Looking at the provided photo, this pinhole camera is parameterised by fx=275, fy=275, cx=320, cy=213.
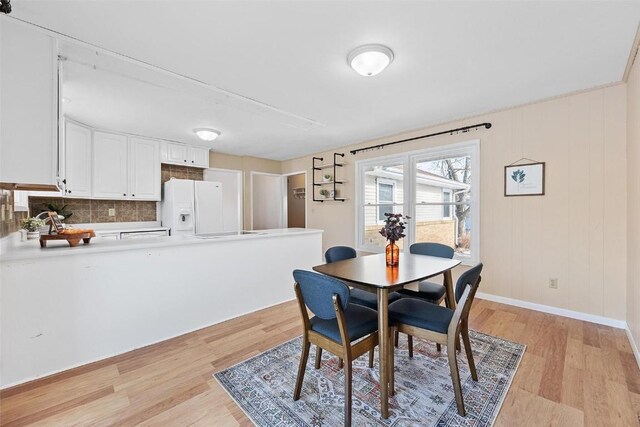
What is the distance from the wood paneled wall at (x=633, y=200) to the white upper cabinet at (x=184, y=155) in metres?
5.58

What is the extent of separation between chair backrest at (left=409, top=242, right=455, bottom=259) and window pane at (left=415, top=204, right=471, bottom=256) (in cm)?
124

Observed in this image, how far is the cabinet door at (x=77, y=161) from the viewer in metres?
3.69

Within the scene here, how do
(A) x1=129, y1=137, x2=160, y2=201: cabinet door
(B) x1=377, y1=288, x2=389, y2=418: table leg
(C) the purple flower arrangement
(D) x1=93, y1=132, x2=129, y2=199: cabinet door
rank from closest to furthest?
(B) x1=377, y1=288, x2=389, y2=418: table leg
(C) the purple flower arrangement
(D) x1=93, y1=132, x2=129, y2=199: cabinet door
(A) x1=129, y1=137, x2=160, y2=201: cabinet door

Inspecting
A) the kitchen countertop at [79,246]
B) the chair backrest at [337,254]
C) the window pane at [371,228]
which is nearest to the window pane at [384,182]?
the window pane at [371,228]

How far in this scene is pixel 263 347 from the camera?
7.81 ft

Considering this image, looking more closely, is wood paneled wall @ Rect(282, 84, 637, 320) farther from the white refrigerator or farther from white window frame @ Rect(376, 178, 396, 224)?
the white refrigerator

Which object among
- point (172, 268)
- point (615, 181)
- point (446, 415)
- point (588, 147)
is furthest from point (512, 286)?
point (172, 268)

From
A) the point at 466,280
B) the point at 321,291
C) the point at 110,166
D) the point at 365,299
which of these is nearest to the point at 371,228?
the point at 365,299

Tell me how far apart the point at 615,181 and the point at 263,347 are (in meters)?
3.71

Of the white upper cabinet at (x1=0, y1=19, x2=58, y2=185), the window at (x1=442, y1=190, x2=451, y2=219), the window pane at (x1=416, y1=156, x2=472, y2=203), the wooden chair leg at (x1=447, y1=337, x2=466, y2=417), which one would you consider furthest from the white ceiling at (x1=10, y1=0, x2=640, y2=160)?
the wooden chair leg at (x1=447, y1=337, x2=466, y2=417)

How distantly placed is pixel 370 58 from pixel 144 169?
4.10 m

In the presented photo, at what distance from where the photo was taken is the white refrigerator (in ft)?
15.1

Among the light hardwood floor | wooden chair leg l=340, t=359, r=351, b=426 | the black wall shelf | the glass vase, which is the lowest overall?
the light hardwood floor

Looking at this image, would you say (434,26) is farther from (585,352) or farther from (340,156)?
(340,156)
